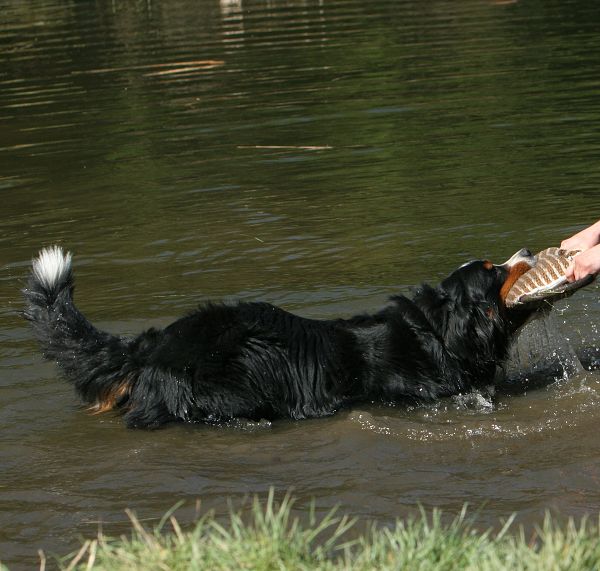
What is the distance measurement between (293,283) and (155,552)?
4818 mm

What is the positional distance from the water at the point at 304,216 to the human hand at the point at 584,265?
71 cm

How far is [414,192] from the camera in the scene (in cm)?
1086

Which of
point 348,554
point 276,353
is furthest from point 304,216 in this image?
point 348,554

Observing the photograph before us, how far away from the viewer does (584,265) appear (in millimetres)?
→ 6109

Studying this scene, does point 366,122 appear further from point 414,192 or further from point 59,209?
point 59,209

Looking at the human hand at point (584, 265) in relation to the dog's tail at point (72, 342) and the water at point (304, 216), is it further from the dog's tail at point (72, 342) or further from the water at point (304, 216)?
the dog's tail at point (72, 342)

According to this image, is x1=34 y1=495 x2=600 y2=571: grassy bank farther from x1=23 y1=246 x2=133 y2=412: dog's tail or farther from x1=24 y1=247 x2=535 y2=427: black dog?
x1=23 y1=246 x2=133 y2=412: dog's tail

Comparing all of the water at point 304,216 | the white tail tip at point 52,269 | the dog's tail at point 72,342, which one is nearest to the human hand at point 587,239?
the water at point 304,216

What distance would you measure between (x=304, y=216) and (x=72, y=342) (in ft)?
14.9

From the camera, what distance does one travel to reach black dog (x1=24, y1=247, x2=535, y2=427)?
5.98m

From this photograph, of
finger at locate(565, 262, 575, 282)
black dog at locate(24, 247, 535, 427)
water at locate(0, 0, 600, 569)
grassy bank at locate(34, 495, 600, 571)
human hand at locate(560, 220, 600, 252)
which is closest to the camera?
grassy bank at locate(34, 495, 600, 571)

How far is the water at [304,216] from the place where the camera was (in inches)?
209

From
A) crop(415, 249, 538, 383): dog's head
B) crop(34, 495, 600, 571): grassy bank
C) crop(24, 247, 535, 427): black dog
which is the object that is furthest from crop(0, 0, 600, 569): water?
crop(34, 495, 600, 571): grassy bank

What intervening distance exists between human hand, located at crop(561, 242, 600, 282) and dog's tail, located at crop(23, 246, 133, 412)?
8.67 feet
